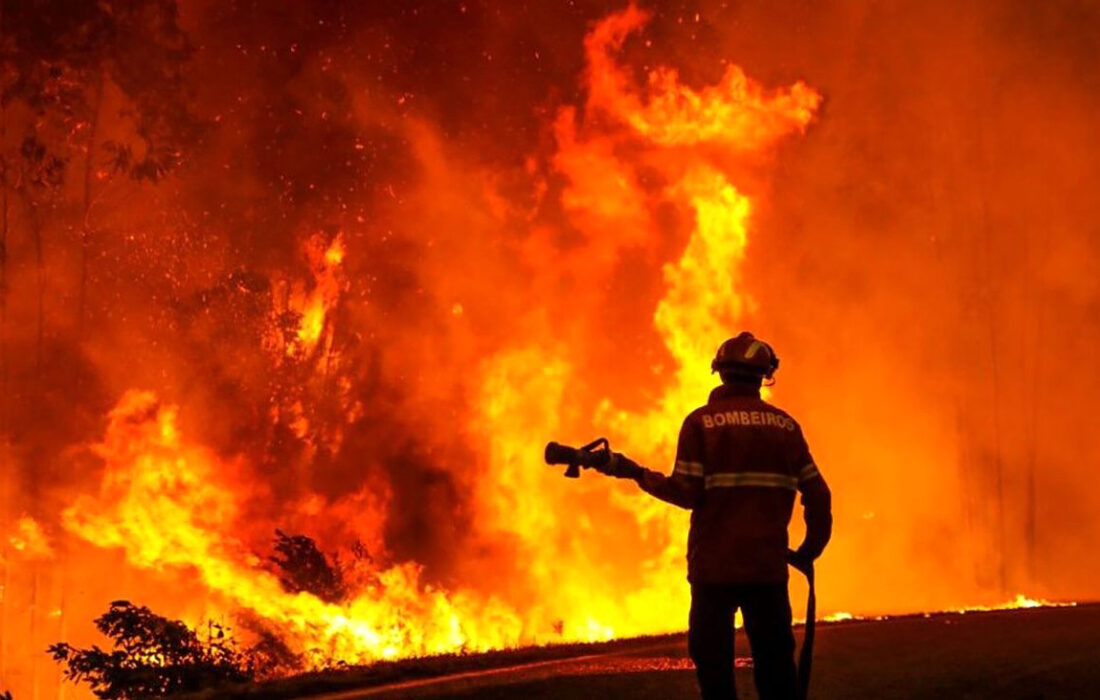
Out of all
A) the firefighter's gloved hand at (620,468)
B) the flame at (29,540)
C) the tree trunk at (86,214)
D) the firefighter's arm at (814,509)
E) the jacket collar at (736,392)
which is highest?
the tree trunk at (86,214)

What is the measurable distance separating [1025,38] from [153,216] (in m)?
15.4

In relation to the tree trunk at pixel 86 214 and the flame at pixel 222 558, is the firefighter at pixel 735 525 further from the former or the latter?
the tree trunk at pixel 86 214

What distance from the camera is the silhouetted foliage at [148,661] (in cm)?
865

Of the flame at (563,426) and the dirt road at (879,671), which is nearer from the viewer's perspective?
the dirt road at (879,671)

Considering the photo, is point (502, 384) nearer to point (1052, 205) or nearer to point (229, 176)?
point (229, 176)

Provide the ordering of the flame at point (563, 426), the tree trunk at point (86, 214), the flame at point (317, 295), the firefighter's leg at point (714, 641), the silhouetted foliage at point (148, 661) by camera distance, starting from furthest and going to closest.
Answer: the flame at point (317, 295) → the tree trunk at point (86, 214) → the flame at point (563, 426) → the silhouetted foliage at point (148, 661) → the firefighter's leg at point (714, 641)

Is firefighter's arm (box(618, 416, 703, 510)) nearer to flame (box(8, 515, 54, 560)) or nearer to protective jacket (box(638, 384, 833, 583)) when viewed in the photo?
protective jacket (box(638, 384, 833, 583))

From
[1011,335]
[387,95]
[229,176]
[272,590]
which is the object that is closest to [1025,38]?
[1011,335]

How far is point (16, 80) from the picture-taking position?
587 inches

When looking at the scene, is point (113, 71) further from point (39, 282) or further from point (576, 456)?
point (576, 456)

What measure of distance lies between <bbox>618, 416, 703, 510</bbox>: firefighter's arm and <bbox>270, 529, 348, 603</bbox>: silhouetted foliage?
7898 millimetres

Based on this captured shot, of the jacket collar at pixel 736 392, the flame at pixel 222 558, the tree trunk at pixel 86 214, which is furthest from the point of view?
the tree trunk at pixel 86 214

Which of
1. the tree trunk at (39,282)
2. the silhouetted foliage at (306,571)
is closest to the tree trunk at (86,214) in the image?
the tree trunk at (39,282)

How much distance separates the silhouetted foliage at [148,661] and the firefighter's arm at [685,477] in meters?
5.18
